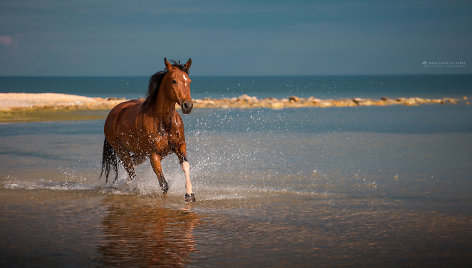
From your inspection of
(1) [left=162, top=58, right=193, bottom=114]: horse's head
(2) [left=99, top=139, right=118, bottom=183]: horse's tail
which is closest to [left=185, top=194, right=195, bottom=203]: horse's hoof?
(1) [left=162, top=58, right=193, bottom=114]: horse's head

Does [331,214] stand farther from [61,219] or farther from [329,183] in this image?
[61,219]

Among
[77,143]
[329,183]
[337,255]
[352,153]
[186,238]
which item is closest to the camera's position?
[337,255]

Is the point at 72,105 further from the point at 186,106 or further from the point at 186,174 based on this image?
the point at 186,106

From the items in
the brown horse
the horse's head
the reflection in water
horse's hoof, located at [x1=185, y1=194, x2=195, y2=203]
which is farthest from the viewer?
horse's hoof, located at [x1=185, y1=194, x2=195, y2=203]

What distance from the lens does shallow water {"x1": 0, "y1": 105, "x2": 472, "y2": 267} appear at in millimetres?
6539

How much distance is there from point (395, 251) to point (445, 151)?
10391mm

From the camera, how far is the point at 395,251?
Result: 21.7 ft

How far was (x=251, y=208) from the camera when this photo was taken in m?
9.08

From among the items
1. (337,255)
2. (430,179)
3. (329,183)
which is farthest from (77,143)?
(337,255)

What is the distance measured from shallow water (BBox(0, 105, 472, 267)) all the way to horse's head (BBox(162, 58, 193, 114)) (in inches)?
64.7

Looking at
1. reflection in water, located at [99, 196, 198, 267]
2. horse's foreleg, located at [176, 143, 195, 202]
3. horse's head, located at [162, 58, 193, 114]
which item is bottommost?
reflection in water, located at [99, 196, 198, 267]

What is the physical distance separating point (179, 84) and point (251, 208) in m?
2.26

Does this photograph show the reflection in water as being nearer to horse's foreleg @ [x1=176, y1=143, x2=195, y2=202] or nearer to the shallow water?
the shallow water

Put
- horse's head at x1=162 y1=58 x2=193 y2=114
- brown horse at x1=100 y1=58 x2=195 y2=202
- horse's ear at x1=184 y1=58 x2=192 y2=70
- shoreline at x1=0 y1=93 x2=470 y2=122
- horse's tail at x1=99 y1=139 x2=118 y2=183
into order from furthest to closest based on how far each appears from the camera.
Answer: shoreline at x1=0 y1=93 x2=470 y2=122 < horse's tail at x1=99 y1=139 x2=118 y2=183 < horse's ear at x1=184 y1=58 x2=192 y2=70 < brown horse at x1=100 y1=58 x2=195 y2=202 < horse's head at x1=162 y1=58 x2=193 y2=114
